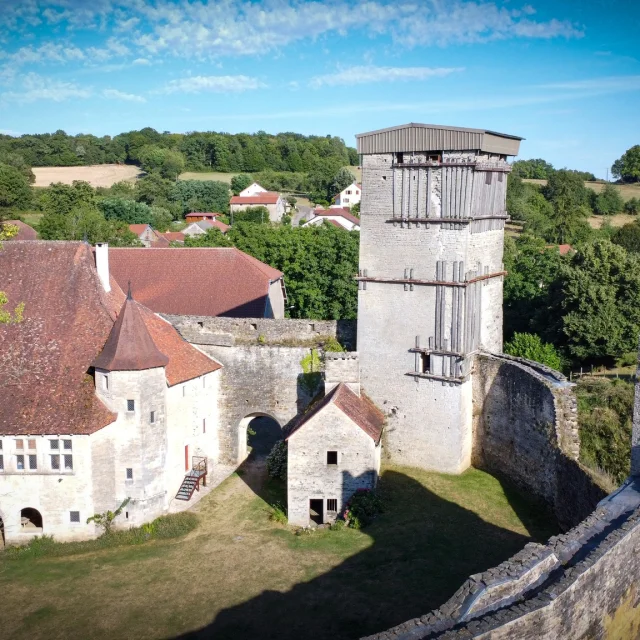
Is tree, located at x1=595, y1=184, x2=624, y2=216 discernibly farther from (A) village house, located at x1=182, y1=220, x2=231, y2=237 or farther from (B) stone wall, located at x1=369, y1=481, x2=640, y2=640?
(B) stone wall, located at x1=369, y1=481, x2=640, y2=640

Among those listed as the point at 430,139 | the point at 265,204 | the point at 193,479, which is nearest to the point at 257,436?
the point at 193,479

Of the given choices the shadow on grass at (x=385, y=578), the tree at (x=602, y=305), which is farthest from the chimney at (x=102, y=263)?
the tree at (x=602, y=305)

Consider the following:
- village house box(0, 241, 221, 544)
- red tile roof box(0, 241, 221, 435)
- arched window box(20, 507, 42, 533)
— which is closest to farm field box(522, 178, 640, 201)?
red tile roof box(0, 241, 221, 435)

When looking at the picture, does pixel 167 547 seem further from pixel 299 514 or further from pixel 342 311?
pixel 342 311

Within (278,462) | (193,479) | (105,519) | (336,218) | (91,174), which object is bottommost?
(105,519)

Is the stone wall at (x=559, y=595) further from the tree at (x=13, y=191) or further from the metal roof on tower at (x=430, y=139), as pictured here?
the tree at (x=13, y=191)

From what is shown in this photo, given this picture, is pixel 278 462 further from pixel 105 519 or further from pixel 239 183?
pixel 239 183

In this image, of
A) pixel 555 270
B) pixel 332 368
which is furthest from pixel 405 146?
pixel 555 270
